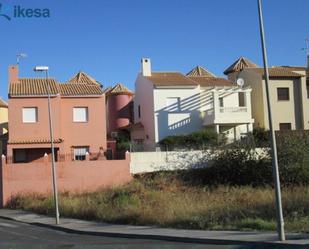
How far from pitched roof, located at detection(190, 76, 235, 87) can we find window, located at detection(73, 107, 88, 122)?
11.0 metres

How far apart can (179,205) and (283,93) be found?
2724cm

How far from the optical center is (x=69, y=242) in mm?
20094

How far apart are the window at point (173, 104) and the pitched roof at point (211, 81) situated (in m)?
3.17

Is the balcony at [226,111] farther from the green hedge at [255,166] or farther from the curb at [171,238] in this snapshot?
the curb at [171,238]

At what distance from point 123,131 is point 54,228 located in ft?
105

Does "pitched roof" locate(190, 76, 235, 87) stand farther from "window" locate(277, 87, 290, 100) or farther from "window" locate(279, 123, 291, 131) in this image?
"window" locate(279, 123, 291, 131)

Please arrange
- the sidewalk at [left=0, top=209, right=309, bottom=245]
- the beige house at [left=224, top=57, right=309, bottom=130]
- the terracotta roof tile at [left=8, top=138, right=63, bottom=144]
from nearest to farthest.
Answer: the sidewalk at [left=0, top=209, right=309, bottom=245]
the terracotta roof tile at [left=8, top=138, right=63, bottom=144]
the beige house at [left=224, top=57, right=309, bottom=130]

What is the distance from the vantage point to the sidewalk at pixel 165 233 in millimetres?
17562

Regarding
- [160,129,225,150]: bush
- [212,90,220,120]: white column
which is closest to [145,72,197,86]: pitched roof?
[212,90,220,120]: white column

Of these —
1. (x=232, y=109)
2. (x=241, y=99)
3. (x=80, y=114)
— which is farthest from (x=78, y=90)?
(x=241, y=99)

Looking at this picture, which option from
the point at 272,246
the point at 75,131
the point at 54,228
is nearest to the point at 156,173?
the point at 75,131

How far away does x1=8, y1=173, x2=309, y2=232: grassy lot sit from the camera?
22.5 metres

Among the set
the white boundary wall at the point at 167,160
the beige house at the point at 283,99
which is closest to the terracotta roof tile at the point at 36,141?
the white boundary wall at the point at 167,160

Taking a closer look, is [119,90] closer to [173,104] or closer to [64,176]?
[173,104]
